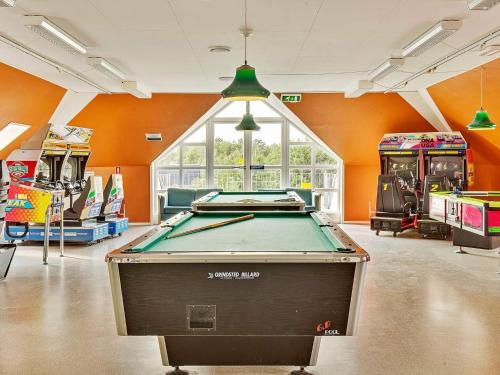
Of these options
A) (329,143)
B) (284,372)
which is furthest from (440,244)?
(284,372)

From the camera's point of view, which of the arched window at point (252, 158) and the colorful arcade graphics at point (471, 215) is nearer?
the colorful arcade graphics at point (471, 215)

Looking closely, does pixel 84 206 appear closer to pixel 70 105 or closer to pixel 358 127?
pixel 70 105

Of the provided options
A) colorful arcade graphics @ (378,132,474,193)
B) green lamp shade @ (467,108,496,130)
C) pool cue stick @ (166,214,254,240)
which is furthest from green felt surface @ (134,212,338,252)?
colorful arcade graphics @ (378,132,474,193)

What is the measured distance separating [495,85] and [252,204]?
17.7 ft

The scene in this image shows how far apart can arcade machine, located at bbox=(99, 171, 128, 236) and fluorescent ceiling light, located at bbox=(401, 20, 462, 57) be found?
232 inches

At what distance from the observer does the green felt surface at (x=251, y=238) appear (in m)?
2.80

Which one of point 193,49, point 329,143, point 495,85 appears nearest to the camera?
point 193,49

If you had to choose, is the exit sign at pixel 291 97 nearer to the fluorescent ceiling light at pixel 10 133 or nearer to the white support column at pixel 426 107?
the white support column at pixel 426 107

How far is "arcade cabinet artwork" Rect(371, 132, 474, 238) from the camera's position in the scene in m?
9.42

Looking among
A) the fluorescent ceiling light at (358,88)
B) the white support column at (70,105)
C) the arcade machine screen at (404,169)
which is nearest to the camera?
the fluorescent ceiling light at (358,88)

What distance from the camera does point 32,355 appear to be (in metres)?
3.46

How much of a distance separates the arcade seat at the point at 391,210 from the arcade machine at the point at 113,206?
5.08m

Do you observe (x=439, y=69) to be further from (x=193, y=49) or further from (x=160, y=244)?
(x=160, y=244)

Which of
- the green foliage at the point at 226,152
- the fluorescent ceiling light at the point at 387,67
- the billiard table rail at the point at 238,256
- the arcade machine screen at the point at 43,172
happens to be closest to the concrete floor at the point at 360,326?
the billiard table rail at the point at 238,256
